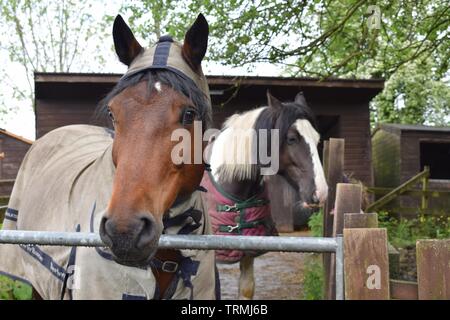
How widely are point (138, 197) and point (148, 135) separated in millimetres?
280

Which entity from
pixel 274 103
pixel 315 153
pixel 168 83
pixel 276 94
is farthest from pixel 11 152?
pixel 168 83

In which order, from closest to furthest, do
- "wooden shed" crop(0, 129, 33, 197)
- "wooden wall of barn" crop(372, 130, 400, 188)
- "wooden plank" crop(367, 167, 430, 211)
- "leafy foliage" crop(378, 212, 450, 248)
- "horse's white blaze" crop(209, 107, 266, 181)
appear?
"horse's white blaze" crop(209, 107, 266, 181)
"leafy foliage" crop(378, 212, 450, 248)
"wooden plank" crop(367, 167, 430, 211)
"wooden wall of barn" crop(372, 130, 400, 188)
"wooden shed" crop(0, 129, 33, 197)

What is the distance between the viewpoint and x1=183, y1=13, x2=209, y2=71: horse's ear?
2176 mm

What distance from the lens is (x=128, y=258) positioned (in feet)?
5.30

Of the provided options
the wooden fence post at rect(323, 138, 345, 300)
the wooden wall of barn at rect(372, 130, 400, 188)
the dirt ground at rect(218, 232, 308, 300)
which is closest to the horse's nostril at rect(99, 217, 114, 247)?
the wooden fence post at rect(323, 138, 345, 300)

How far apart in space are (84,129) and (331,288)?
8.81ft

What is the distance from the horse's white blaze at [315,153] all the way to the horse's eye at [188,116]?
97.4 inches

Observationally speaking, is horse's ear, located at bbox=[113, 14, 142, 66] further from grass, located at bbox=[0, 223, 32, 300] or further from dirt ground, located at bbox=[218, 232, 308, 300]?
dirt ground, located at bbox=[218, 232, 308, 300]

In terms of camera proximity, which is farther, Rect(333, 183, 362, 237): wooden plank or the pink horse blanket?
the pink horse blanket

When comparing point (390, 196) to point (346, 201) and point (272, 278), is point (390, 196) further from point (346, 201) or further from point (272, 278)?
point (346, 201)

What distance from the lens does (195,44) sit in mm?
2217
